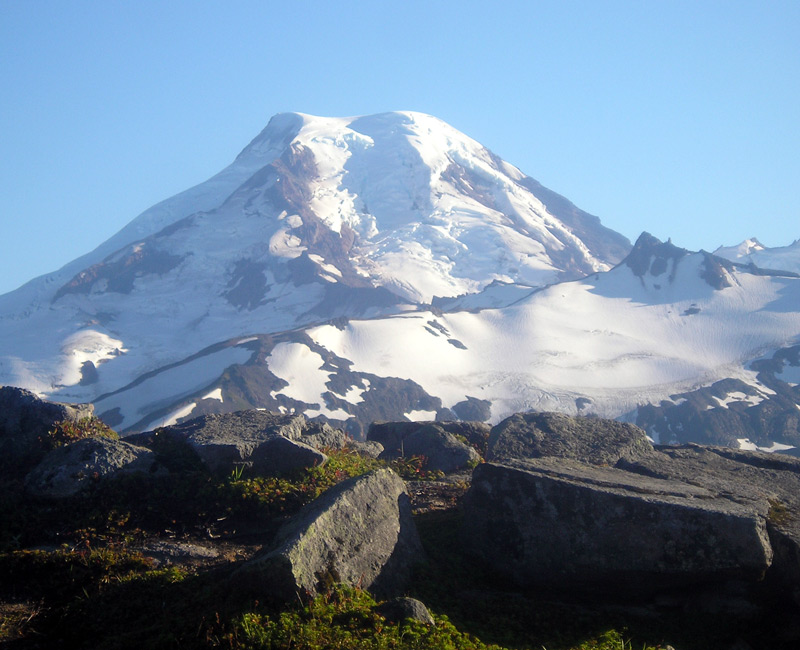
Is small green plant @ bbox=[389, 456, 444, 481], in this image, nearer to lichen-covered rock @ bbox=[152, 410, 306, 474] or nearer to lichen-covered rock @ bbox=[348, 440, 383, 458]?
lichen-covered rock @ bbox=[348, 440, 383, 458]

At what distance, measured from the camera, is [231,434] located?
12352 millimetres

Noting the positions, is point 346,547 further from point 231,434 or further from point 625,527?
point 231,434

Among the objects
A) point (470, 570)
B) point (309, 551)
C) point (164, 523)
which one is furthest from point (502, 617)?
point (164, 523)

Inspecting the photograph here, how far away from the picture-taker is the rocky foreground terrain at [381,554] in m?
6.52

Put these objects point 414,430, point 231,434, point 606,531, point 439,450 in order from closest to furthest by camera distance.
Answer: point 606,531 < point 231,434 < point 439,450 < point 414,430

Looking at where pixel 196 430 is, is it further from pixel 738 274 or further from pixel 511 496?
pixel 738 274

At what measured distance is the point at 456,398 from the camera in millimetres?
130750

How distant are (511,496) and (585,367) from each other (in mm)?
141197

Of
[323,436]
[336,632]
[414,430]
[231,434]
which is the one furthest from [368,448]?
[336,632]

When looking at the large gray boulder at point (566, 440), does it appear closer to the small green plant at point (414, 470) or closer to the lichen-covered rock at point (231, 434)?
the small green plant at point (414, 470)

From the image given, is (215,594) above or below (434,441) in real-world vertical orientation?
above

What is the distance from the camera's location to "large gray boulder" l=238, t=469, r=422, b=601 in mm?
6547

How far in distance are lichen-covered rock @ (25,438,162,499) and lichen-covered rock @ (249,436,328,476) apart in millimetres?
1369

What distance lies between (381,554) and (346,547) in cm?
50
